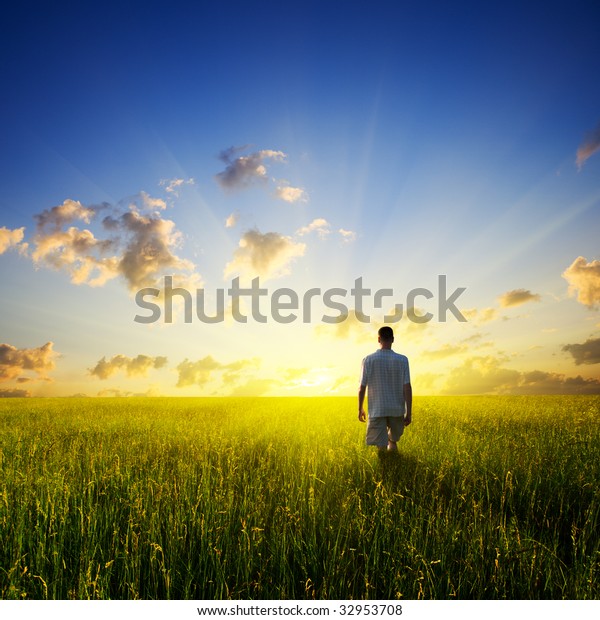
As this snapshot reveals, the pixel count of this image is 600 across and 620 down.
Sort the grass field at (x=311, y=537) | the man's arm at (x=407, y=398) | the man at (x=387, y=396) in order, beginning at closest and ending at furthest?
the grass field at (x=311, y=537)
the man's arm at (x=407, y=398)
the man at (x=387, y=396)

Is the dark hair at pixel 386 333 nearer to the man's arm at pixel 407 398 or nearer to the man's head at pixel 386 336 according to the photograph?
the man's head at pixel 386 336

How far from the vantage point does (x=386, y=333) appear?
768 centimetres

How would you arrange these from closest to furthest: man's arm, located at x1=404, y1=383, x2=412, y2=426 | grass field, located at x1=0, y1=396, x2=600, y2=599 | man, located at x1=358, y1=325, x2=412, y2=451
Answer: grass field, located at x1=0, y1=396, x2=600, y2=599
man's arm, located at x1=404, y1=383, x2=412, y2=426
man, located at x1=358, y1=325, x2=412, y2=451

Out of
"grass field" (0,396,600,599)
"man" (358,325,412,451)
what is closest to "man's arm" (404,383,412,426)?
"man" (358,325,412,451)

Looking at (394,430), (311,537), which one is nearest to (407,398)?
(394,430)

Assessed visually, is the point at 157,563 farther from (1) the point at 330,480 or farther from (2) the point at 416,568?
(1) the point at 330,480

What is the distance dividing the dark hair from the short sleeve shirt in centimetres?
31

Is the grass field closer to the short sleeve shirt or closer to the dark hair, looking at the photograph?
the short sleeve shirt

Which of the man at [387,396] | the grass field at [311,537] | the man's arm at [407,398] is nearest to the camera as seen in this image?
the grass field at [311,537]

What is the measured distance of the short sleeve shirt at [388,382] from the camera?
7.44 m

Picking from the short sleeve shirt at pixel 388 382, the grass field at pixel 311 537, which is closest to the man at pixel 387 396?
the short sleeve shirt at pixel 388 382

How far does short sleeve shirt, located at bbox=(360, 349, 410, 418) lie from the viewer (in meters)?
7.44

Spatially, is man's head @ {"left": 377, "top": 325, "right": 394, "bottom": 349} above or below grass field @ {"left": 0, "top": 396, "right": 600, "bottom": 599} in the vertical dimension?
above
